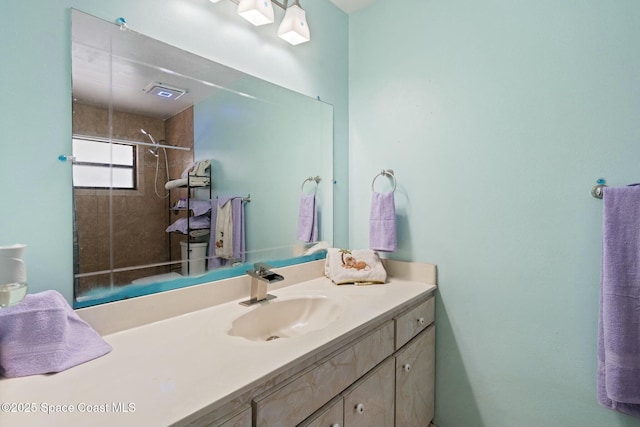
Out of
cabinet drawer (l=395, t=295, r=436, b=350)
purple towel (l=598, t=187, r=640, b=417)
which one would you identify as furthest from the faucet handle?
purple towel (l=598, t=187, r=640, b=417)

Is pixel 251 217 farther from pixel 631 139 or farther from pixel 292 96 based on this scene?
pixel 631 139

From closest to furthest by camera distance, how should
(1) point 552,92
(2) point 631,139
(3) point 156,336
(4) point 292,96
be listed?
(3) point 156,336
(2) point 631,139
(1) point 552,92
(4) point 292,96

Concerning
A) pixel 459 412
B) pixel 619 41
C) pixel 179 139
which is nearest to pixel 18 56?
pixel 179 139

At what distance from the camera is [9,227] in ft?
2.63

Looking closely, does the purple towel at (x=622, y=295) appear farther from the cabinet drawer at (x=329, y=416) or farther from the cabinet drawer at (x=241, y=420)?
the cabinet drawer at (x=241, y=420)

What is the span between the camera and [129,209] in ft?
3.34

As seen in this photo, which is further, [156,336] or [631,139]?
[631,139]

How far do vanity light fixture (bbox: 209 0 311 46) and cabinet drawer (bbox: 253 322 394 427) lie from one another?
132cm

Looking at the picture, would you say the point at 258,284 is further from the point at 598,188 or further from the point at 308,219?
the point at 598,188

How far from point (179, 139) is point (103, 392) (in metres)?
0.80

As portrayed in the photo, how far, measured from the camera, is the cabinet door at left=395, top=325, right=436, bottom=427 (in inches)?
48.8

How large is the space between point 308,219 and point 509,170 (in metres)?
0.96

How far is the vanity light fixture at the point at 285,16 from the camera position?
48.4 inches

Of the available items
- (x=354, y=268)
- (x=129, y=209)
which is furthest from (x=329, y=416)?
(x=129, y=209)
